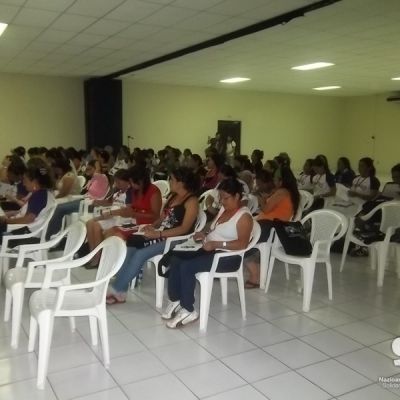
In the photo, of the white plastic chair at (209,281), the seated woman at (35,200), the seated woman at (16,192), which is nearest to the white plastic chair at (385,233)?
the white plastic chair at (209,281)

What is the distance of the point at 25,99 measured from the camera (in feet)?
31.5

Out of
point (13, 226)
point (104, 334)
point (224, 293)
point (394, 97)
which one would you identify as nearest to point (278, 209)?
point (224, 293)

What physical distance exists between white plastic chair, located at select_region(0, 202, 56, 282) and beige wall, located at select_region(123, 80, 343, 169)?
290 inches

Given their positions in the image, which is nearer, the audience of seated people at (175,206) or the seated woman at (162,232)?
the audience of seated people at (175,206)

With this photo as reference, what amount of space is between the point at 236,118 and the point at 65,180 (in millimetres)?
8054

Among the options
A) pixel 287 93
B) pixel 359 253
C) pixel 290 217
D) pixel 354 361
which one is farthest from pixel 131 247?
pixel 287 93

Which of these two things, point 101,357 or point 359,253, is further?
point 359,253

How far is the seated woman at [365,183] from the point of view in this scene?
537 centimetres

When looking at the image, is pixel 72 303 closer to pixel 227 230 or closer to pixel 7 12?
pixel 227 230

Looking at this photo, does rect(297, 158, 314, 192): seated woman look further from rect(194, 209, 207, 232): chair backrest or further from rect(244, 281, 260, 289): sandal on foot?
rect(194, 209, 207, 232): chair backrest

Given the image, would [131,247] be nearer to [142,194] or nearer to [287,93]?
[142,194]

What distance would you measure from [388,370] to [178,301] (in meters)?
1.45

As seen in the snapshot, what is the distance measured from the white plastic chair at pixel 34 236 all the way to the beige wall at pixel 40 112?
654cm

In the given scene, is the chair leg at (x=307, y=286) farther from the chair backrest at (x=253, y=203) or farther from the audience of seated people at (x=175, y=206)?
the chair backrest at (x=253, y=203)
